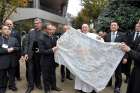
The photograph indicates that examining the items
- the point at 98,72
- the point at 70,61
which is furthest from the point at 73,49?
the point at 98,72

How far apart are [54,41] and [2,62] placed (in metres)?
1.66

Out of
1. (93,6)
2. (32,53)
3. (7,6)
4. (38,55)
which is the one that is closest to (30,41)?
(32,53)

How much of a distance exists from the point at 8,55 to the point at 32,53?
727 mm

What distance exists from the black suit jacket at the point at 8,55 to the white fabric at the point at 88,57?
3.86 ft

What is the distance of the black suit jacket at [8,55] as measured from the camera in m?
9.13

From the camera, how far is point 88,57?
9.16 metres

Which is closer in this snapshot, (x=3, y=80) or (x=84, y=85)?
(x=3, y=80)

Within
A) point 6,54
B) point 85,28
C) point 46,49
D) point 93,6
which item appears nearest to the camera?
point 6,54

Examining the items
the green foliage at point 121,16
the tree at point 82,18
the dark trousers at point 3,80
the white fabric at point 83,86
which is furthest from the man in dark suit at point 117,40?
the tree at point 82,18

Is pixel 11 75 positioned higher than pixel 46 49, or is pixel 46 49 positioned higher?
pixel 46 49

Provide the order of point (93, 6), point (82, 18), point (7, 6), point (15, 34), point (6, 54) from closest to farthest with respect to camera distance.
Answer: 1. point (6, 54)
2. point (15, 34)
3. point (7, 6)
4. point (93, 6)
5. point (82, 18)

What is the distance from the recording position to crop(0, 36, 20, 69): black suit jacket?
913cm

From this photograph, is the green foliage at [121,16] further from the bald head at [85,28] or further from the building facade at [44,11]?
the building facade at [44,11]

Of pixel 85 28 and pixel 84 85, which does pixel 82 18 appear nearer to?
pixel 85 28
